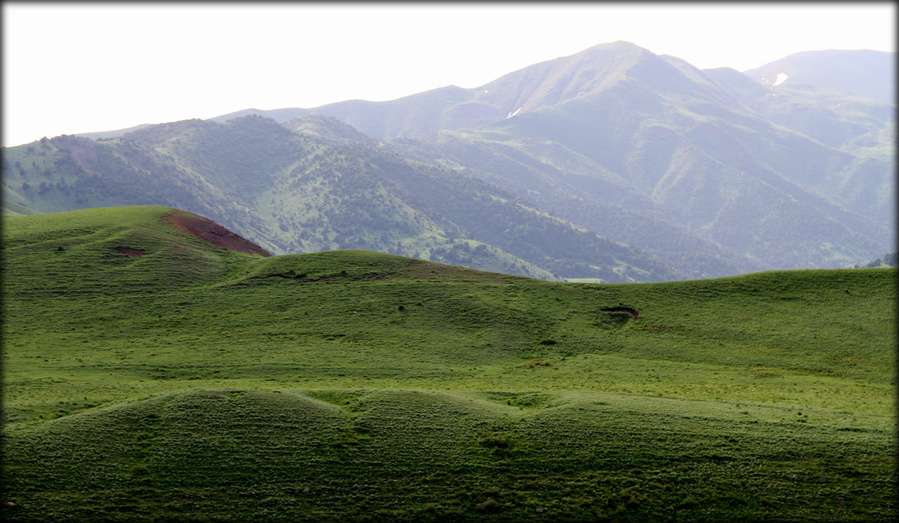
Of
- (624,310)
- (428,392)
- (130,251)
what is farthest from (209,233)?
(428,392)

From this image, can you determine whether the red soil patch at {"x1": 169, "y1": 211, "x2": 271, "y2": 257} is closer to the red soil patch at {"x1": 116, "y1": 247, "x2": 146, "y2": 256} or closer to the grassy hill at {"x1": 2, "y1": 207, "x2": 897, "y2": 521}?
the red soil patch at {"x1": 116, "y1": 247, "x2": 146, "y2": 256}

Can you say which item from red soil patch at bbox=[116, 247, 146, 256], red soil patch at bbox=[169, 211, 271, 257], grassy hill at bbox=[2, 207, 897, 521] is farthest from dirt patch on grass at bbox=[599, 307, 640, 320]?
red soil patch at bbox=[116, 247, 146, 256]

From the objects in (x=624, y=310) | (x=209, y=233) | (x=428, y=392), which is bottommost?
(x=624, y=310)

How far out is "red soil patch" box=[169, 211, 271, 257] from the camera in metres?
116

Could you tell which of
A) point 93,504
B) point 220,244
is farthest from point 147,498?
point 220,244

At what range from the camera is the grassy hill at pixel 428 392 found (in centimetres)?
3666

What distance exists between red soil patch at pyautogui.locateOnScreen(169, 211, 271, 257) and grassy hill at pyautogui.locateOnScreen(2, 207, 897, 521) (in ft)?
52.6

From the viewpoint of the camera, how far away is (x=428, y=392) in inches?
1972

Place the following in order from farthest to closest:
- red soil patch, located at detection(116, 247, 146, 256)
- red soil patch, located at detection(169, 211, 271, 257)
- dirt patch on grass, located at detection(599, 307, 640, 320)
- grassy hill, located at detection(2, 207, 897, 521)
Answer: red soil patch, located at detection(169, 211, 271, 257), red soil patch, located at detection(116, 247, 146, 256), dirt patch on grass, located at detection(599, 307, 640, 320), grassy hill, located at detection(2, 207, 897, 521)

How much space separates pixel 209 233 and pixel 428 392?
84.2 metres

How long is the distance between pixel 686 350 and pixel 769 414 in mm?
21038

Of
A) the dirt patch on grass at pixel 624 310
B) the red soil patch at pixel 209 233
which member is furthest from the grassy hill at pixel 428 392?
the red soil patch at pixel 209 233

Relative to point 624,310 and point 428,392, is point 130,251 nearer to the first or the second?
point 428,392

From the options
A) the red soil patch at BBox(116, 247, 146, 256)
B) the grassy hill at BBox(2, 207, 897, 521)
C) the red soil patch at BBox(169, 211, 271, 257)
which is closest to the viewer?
the grassy hill at BBox(2, 207, 897, 521)
